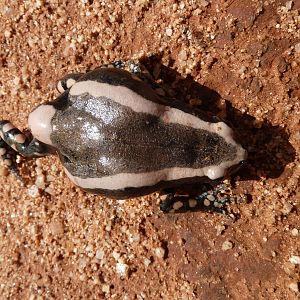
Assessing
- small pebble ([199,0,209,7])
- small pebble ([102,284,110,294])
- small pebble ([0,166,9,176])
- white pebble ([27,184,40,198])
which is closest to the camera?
small pebble ([199,0,209,7])

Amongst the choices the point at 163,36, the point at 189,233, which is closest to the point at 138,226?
the point at 189,233

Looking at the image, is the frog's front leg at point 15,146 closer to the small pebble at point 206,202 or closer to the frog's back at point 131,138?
the frog's back at point 131,138

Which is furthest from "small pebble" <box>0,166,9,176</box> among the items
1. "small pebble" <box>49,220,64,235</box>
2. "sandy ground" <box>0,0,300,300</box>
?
"small pebble" <box>49,220,64,235</box>

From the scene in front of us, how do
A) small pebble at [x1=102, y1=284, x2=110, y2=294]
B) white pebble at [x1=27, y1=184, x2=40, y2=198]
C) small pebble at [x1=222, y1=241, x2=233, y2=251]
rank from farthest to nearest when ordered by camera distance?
white pebble at [x1=27, y1=184, x2=40, y2=198], small pebble at [x1=102, y1=284, x2=110, y2=294], small pebble at [x1=222, y1=241, x2=233, y2=251]

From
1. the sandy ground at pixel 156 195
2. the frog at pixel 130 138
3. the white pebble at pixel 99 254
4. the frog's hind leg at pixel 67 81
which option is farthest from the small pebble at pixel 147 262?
the frog's hind leg at pixel 67 81

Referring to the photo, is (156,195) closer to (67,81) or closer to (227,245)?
(227,245)

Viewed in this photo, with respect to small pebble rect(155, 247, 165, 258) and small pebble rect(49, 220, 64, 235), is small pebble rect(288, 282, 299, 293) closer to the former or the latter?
small pebble rect(155, 247, 165, 258)

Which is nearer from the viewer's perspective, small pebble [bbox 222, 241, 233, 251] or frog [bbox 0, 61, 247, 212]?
frog [bbox 0, 61, 247, 212]
